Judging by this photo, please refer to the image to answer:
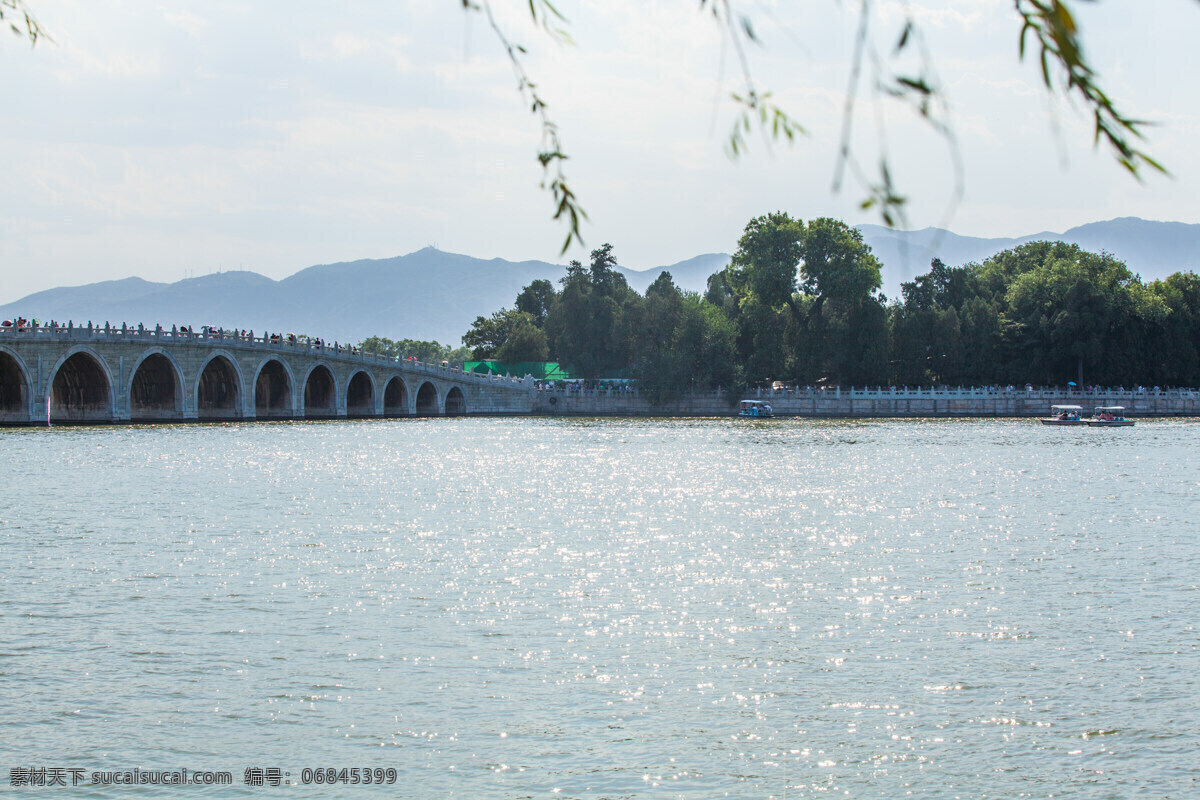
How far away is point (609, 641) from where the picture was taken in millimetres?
15727

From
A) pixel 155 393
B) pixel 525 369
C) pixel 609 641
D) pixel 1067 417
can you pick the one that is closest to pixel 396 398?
pixel 525 369

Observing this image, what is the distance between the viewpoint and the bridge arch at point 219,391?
77.1 meters

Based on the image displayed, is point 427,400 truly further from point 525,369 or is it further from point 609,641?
point 609,641

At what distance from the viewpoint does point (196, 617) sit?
→ 17.2 m

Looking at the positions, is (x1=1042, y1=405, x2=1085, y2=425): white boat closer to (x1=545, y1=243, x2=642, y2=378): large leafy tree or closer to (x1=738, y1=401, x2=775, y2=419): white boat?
(x1=738, y1=401, x2=775, y2=419): white boat

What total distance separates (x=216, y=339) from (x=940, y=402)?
5358 centimetres

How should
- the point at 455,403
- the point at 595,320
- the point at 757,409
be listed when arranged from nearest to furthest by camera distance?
the point at 757,409 < the point at 455,403 < the point at 595,320

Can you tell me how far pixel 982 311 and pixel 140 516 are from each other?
73459 millimetres

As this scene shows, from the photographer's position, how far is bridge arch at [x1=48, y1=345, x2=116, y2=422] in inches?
2687

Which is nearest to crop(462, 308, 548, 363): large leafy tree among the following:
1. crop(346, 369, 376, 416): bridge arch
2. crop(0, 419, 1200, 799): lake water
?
crop(346, 369, 376, 416): bridge arch

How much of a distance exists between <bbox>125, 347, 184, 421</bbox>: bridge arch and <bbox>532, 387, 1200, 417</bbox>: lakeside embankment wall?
37.3m

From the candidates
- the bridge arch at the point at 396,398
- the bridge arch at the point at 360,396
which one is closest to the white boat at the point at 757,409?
the bridge arch at the point at 396,398

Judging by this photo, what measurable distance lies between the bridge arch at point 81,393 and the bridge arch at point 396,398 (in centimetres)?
2515

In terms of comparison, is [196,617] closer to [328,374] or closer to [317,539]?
[317,539]
